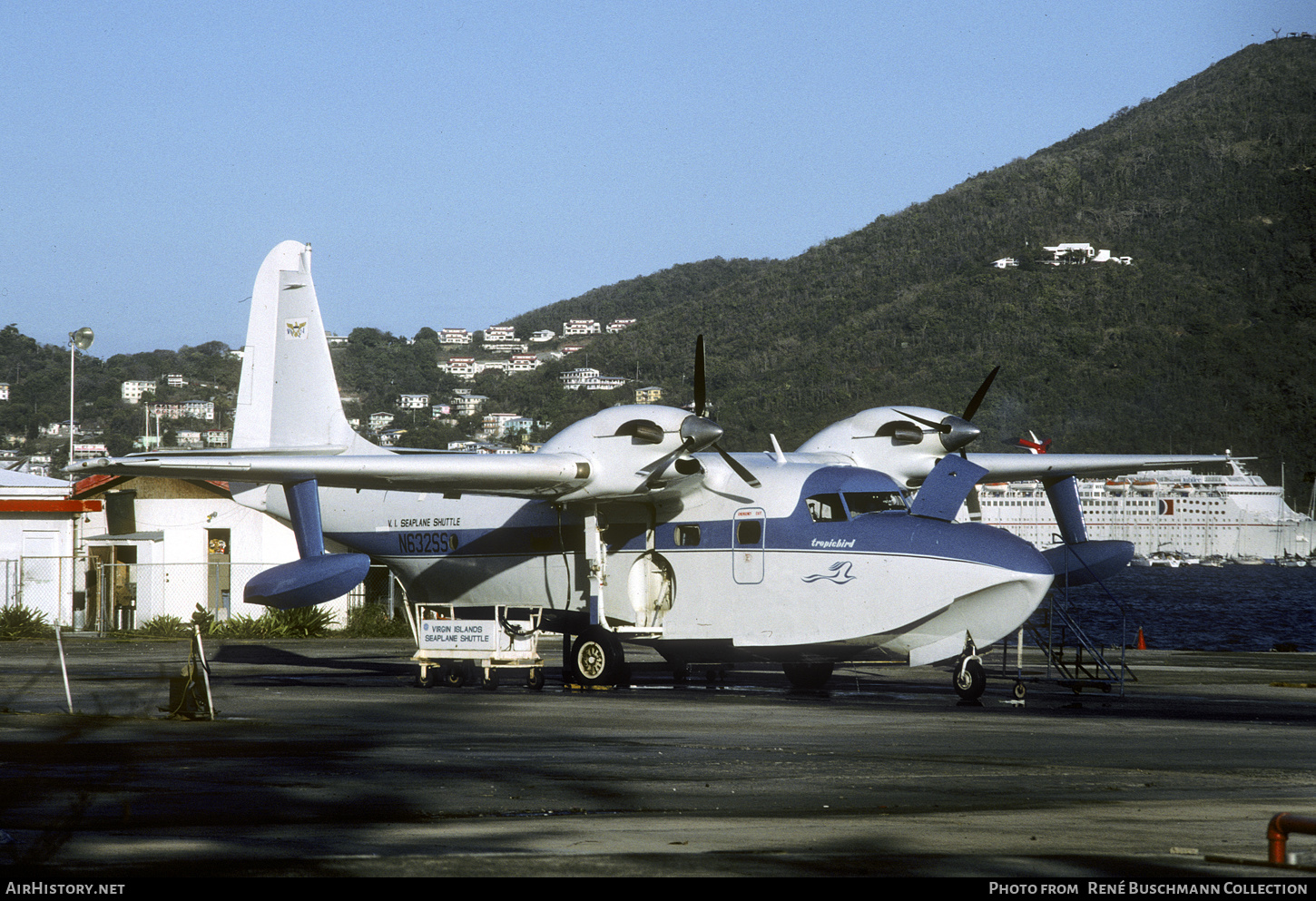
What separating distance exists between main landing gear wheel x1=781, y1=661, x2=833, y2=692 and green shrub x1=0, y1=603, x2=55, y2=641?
20385 mm

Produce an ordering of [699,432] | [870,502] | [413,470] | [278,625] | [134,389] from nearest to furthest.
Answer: [413,470] → [699,432] → [870,502] → [278,625] → [134,389]

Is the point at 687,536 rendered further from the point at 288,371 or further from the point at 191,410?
the point at 191,410

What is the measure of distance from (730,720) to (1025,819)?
7126 millimetres

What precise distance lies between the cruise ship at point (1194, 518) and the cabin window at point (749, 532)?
4829 inches

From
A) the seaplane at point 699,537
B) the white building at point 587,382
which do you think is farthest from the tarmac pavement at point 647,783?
the white building at point 587,382

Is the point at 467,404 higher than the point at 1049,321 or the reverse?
the reverse

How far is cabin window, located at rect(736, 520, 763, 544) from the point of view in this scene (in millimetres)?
19109

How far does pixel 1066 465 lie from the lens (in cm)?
2216

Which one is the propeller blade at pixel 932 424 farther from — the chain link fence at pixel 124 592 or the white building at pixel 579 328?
the white building at pixel 579 328

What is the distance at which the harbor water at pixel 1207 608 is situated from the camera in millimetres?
55656

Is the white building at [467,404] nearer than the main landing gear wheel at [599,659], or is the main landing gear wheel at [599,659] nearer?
the main landing gear wheel at [599,659]

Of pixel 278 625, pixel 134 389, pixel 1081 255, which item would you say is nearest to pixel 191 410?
pixel 134 389

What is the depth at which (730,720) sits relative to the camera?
14.9 meters

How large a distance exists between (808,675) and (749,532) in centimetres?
311
